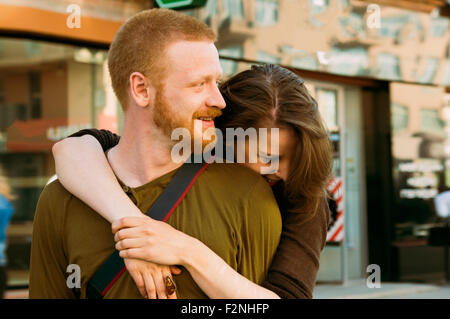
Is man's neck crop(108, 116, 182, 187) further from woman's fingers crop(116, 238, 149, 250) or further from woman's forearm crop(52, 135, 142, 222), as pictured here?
woman's fingers crop(116, 238, 149, 250)

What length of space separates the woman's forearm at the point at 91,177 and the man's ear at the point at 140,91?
24 cm

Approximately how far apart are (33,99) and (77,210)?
19.2 ft

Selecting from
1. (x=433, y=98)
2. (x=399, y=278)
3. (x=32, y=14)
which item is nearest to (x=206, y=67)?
(x=32, y=14)

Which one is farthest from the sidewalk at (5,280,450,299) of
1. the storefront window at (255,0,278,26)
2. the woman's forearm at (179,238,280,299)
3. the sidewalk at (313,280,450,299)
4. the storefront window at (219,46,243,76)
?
the woman's forearm at (179,238,280,299)

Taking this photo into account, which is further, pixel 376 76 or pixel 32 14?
pixel 376 76

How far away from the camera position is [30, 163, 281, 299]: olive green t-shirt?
192 centimetres

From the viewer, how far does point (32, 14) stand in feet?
23.0

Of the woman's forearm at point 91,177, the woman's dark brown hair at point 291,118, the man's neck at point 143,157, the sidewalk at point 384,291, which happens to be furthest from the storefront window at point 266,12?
the man's neck at point 143,157

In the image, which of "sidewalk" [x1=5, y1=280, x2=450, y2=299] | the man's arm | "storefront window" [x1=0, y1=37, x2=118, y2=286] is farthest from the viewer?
"sidewalk" [x1=5, y1=280, x2=450, y2=299]

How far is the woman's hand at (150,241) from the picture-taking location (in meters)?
1.78

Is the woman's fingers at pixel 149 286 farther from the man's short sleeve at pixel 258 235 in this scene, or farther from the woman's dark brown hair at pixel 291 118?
the woman's dark brown hair at pixel 291 118

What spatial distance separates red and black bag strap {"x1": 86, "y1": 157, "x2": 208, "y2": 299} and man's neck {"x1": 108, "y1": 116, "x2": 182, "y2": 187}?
7 cm
